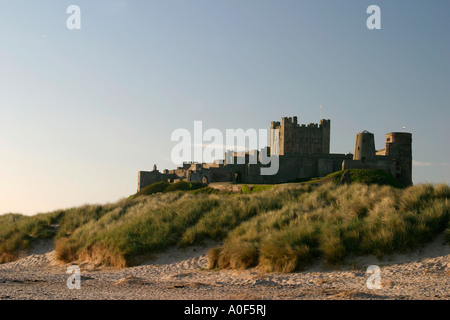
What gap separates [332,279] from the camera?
9.81 m

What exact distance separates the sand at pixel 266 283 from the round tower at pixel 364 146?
37.6 metres

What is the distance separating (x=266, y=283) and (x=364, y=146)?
40496 millimetres

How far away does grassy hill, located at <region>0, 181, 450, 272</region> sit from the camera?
1123cm

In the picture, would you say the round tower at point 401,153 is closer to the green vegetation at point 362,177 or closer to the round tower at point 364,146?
the round tower at point 364,146

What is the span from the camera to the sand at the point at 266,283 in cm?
817

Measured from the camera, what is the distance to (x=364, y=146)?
1881 inches

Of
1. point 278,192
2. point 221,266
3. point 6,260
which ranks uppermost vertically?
point 278,192

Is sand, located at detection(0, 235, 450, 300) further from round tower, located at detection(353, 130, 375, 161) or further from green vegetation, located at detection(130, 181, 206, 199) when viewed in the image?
round tower, located at detection(353, 130, 375, 161)

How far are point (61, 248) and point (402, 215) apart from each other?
11766 mm

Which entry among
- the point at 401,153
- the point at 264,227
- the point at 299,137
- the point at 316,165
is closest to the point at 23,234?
the point at 264,227

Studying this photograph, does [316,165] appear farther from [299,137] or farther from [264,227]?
[264,227]

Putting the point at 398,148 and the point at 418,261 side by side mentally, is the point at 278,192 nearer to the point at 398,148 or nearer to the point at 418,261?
the point at 418,261

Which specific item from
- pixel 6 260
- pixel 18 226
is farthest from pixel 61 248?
pixel 18 226

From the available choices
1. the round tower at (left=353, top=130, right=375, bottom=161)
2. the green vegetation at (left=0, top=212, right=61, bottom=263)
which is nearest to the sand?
the green vegetation at (left=0, top=212, right=61, bottom=263)
